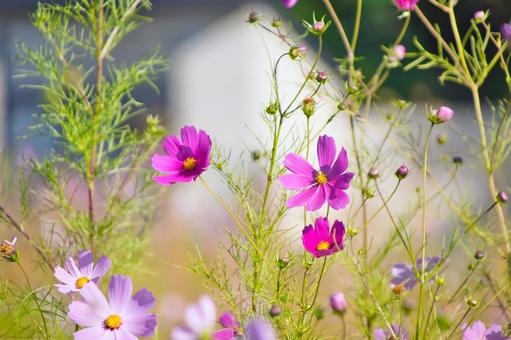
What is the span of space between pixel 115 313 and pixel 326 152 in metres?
0.25

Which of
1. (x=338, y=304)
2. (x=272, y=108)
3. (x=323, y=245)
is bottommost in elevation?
(x=338, y=304)

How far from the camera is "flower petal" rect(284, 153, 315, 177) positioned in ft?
2.79

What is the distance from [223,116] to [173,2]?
3.48 feet

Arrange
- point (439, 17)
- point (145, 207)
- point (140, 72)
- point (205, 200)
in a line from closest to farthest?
point (140, 72)
point (145, 207)
point (205, 200)
point (439, 17)

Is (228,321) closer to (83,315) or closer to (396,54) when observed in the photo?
(83,315)

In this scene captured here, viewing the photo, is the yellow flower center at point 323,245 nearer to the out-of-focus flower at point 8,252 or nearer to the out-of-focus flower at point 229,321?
the out-of-focus flower at point 229,321

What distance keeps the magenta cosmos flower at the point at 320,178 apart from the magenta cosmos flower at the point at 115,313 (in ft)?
0.55

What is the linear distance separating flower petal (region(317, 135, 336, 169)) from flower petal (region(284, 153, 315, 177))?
0.7 inches

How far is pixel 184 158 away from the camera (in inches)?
35.4

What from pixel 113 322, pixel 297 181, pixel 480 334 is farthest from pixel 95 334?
pixel 480 334

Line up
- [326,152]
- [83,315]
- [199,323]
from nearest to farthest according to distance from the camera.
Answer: [199,323] → [83,315] → [326,152]

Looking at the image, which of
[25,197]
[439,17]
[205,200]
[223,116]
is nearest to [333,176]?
[25,197]

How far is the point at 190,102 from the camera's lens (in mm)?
7344

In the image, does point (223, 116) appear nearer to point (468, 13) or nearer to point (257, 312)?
point (468, 13)
